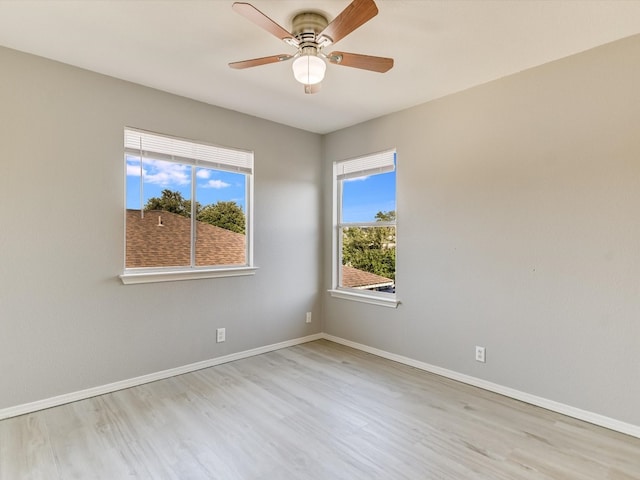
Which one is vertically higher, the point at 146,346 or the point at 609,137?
the point at 609,137

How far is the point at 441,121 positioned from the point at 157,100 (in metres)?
2.53

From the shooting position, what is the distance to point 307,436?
216cm

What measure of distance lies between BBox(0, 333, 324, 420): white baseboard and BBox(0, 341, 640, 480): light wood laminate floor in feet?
0.23

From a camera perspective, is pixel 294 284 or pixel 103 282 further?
pixel 294 284

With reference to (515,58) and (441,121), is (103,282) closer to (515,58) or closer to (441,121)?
(441,121)

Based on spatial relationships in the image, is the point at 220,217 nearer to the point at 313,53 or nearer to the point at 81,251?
the point at 81,251

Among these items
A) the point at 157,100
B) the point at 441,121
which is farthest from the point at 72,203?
the point at 441,121

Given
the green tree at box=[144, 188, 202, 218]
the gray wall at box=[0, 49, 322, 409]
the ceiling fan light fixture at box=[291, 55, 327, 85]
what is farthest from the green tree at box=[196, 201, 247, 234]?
the ceiling fan light fixture at box=[291, 55, 327, 85]

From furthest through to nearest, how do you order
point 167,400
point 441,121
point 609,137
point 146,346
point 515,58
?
point 441,121, point 146,346, point 167,400, point 515,58, point 609,137

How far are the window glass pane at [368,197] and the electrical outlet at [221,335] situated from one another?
185 centimetres

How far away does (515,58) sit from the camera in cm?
243

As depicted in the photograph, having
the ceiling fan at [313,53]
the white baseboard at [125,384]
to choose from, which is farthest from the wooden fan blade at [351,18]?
the white baseboard at [125,384]

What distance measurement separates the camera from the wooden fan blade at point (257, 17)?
60.5 inches

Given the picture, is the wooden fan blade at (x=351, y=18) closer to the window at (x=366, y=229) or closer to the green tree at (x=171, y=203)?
the window at (x=366, y=229)
